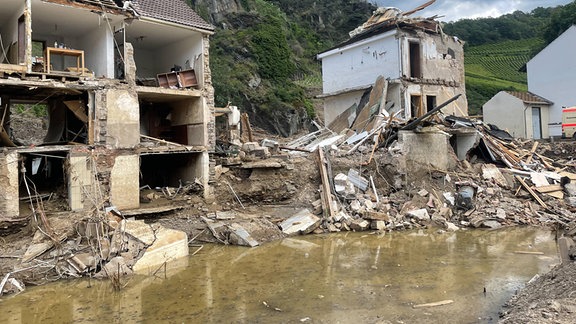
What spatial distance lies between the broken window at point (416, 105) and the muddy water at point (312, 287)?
408 inches

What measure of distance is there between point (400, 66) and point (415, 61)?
148 centimetres

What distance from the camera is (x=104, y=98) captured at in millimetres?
13945

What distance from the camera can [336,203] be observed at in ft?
51.9

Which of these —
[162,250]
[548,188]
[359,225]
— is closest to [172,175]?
[162,250]

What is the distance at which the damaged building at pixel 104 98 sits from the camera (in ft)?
42.7

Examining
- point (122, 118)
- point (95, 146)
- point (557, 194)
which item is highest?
point (122, 118)

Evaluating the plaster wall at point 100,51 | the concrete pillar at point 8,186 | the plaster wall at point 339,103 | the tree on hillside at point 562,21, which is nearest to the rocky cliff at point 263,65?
the plaster wall at point 339,103

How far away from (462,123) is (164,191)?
14.0 meters

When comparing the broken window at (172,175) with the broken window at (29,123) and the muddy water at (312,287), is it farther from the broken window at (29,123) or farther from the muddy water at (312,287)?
the broken window at (29,123)

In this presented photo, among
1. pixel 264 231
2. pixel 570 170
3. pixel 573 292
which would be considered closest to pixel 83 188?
pixel 264 231

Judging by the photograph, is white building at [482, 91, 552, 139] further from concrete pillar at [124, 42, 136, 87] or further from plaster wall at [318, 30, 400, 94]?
concrete pillar at [124, 42, 136, 87]

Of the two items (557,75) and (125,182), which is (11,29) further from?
(557,75)

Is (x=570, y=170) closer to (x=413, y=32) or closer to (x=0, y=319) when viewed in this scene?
(x=413, y=32)

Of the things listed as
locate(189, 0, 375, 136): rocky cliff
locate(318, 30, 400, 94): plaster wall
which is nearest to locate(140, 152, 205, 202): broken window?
locate(318, 30, 400, 94): plaster wall
